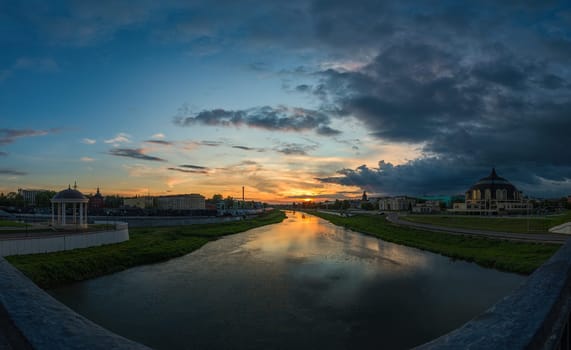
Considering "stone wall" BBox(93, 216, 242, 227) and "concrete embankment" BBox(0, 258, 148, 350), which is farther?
"stone wall" BBox(93, 216, 242, 227)

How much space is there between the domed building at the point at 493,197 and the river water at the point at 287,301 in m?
81.8

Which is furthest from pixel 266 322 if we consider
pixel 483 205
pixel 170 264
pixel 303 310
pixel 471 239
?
pixel 483 205

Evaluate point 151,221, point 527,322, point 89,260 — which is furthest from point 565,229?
point 151,221

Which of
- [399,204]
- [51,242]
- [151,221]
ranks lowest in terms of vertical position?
[399,204]

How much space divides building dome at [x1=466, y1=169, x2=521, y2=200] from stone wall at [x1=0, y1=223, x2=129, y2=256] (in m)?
103

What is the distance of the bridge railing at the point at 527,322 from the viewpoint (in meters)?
2.05

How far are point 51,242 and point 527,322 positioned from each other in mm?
24874

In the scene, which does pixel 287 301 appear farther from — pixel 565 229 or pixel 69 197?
pixel 565 229

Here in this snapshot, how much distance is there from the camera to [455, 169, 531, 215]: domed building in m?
94.1

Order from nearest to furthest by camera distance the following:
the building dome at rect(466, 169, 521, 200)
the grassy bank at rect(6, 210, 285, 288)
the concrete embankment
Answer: the concrete embankment → the grassy bank at rect(6, 210, 285, 288) → the building dome at rect(466, 169, 521, 200)

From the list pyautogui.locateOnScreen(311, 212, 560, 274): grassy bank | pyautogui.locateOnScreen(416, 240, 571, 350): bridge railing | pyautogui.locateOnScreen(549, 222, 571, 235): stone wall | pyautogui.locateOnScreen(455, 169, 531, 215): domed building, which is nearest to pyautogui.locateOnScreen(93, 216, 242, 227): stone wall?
pyautogui.locateOnScreen(311, 212, 560, 274): grassy bank

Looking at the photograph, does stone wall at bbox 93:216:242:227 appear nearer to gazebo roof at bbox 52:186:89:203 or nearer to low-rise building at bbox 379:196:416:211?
gazebo roof at bbox 52:186:89:203

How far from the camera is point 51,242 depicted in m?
20.8

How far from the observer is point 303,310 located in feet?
48.5
